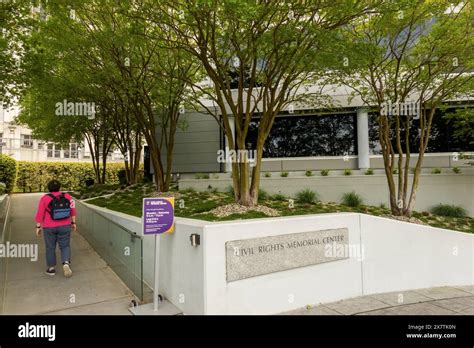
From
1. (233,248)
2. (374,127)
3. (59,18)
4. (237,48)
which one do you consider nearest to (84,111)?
(59,18)

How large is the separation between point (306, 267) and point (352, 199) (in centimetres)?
804

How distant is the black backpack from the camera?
6.31 m

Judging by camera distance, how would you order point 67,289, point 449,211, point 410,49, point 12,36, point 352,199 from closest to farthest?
point 67,289
point 410,49
point 12,36
point 449,211
point 352,199

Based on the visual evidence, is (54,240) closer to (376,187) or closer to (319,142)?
(376,187)

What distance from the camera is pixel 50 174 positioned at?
29125 mm

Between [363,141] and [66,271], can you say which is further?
[363,141]

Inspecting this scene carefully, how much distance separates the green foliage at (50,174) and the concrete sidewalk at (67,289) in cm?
2106

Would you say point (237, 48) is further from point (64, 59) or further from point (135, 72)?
point (64, 59)

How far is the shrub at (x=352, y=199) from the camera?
1268 cm

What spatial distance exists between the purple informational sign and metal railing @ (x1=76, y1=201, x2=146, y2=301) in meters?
0.77

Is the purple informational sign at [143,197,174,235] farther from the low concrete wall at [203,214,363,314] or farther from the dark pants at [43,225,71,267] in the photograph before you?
the dark pants at [43,225,71,267]

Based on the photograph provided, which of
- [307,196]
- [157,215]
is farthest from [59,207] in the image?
[307,196]

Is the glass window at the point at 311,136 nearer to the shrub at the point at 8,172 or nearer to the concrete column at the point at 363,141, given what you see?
the concrete column at the point at 363,141

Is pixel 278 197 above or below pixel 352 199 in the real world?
above
